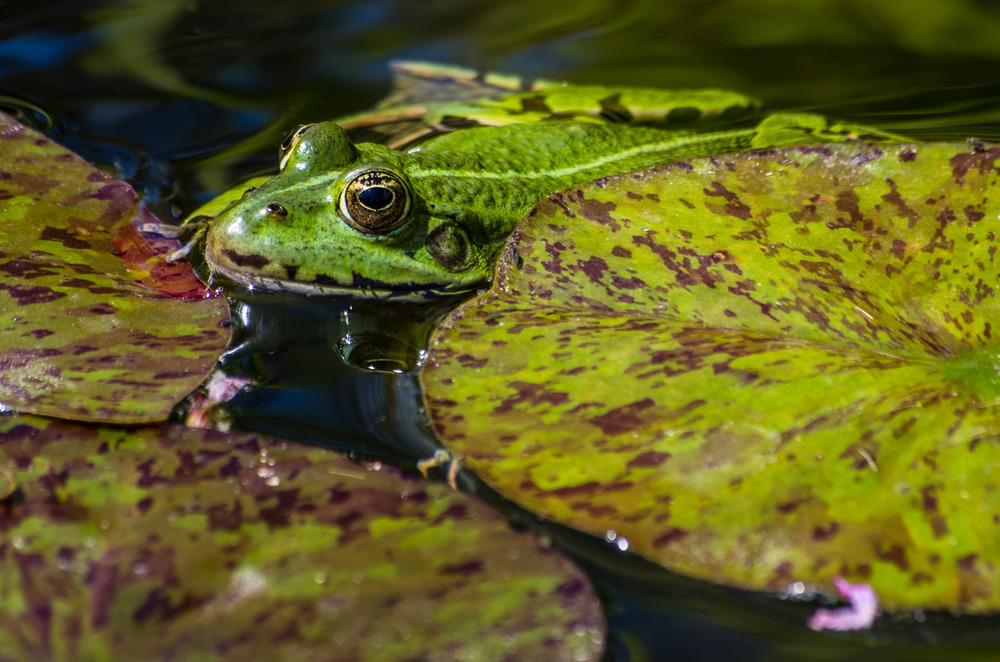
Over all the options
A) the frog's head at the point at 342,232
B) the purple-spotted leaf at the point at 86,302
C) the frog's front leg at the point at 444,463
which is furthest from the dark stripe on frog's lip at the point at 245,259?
the frog's front leg at the point at 444,463

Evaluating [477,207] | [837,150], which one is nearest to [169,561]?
[477,207]

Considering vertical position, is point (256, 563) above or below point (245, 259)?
below

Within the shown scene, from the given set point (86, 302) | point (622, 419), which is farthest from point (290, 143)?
point (622, 419)

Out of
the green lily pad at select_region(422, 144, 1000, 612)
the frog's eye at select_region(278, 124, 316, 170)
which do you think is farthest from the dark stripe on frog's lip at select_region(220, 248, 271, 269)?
the green lily pad at select_region(422, 144, 1000, 612)

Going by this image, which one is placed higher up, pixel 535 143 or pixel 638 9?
pixel 638 9

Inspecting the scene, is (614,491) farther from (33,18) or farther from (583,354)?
(33,18)

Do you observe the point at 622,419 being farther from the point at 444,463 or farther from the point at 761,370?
the point at 444,463
